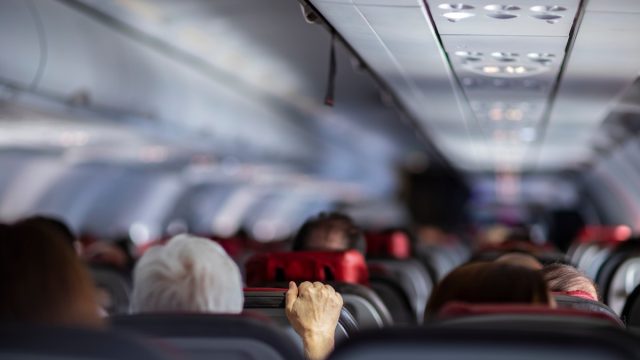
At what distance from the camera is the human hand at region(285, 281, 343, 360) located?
4812 mm

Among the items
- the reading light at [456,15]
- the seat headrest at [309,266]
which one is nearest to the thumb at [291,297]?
the seat headrest at [309,266]

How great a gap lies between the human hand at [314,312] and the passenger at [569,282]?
3.50 ft

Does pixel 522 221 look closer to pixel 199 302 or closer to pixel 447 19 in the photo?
pixel 447 19

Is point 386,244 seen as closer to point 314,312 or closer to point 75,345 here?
point 314,312

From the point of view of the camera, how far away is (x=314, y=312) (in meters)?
4.89

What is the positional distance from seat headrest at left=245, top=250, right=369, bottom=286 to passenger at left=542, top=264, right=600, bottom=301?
1910 millimetres

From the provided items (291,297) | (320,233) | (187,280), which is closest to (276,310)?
(291,297)

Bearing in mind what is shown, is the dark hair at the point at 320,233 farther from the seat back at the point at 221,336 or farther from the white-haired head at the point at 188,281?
the seat back at the point at 221,336

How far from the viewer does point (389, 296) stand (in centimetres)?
825

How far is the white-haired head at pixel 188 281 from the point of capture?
12.7ft

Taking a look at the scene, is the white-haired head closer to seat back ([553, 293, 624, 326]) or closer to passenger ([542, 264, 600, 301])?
seat back ([553, 293, 624, 326])

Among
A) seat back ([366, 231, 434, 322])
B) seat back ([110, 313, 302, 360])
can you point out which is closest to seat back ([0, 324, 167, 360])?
seat back ([110, 313, 302, 360])

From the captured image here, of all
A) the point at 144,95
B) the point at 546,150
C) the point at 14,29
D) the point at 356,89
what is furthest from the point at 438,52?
the point at 546,150

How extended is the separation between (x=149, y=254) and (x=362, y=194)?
35580 mm
